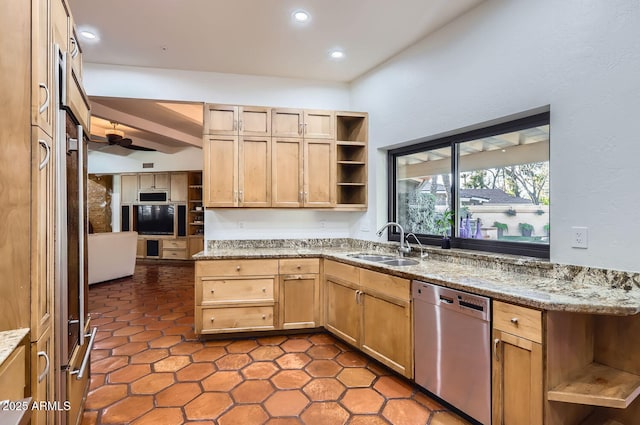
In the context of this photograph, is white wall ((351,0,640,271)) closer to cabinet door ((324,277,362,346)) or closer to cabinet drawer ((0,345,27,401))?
cabinet door ((324,277,362,346))

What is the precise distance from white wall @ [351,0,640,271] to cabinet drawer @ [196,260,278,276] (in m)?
2.11

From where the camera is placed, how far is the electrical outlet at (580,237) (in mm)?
1857

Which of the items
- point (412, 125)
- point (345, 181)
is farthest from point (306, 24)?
point (345, 181)

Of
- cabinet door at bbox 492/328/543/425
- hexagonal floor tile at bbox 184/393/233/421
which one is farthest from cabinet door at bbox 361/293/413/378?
hexagonal floor tile at bbox 184/393/233/421

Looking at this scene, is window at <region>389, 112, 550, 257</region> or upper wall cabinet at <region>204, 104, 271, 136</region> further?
upper wall cabinet at <region>204, 104, 271, 136</region>

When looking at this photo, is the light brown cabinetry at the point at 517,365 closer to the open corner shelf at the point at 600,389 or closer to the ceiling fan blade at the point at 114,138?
the open corner shelf at the point at 600,389

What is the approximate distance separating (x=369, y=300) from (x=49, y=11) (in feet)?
8.42

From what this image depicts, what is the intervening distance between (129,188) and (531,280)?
359 inches

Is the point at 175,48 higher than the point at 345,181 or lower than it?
higher

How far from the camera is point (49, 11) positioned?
128cm

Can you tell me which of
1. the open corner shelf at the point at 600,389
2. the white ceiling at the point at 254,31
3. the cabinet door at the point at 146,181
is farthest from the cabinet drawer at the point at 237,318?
the cabinet door at the point at 146,181

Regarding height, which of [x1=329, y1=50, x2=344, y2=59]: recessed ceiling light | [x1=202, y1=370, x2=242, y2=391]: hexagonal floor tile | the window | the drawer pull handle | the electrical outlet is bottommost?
[x1=202, y1=370, x2=242, y2=391]: hexagonal floor tile

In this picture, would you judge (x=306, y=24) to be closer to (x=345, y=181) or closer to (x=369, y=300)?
(x=345, y=181)

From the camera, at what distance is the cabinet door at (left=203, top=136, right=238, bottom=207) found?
3.38 m
